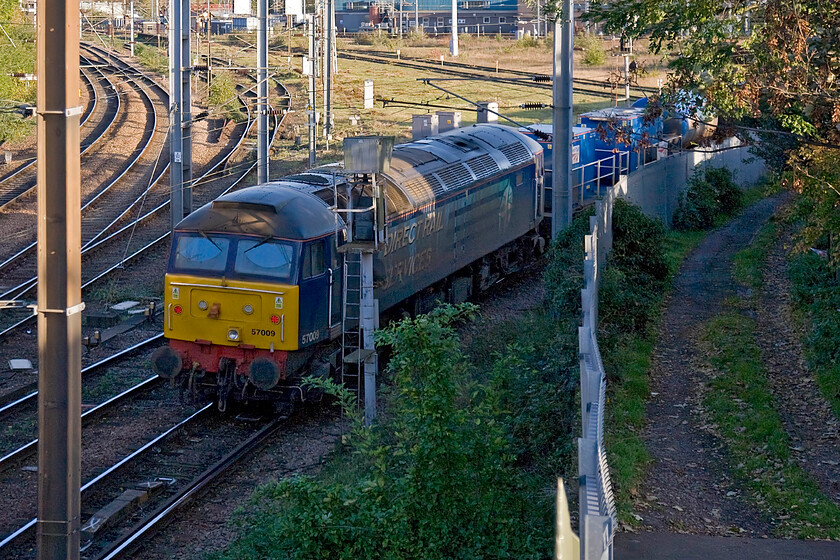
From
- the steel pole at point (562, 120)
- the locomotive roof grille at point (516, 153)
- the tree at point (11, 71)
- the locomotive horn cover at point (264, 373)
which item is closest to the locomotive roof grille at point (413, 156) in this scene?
the steel pole at point (562, 120)

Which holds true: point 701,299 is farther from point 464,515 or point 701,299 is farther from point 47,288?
point 47,288

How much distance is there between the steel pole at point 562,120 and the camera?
18.0m

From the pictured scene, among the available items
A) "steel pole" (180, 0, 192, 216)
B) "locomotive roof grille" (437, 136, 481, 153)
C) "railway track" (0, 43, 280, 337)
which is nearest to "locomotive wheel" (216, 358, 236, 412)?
"railway track" (0, 43, 280, 337)

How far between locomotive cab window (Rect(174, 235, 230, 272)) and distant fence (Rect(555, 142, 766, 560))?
192 inches

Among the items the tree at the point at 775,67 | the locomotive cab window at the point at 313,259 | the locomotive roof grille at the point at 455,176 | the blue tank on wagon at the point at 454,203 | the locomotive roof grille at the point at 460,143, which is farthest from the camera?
the locomotive roof grille at the point at 460,143

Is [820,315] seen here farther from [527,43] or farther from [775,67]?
[527,43]

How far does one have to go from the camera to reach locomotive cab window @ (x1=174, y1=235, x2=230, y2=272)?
14.1m

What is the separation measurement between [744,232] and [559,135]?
37.3 ft

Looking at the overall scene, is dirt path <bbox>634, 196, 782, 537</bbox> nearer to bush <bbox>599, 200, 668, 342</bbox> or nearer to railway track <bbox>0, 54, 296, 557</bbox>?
bush <bbox>599, 200, 668, 342</bbox>

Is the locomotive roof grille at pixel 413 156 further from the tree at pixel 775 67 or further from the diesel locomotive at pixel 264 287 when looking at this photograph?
the tree at pixel 775 67

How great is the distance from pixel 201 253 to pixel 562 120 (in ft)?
23.7

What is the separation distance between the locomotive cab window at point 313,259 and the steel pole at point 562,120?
18.0 ft

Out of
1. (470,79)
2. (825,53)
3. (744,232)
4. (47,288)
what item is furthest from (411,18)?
(47,288)

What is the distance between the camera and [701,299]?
758 inches
